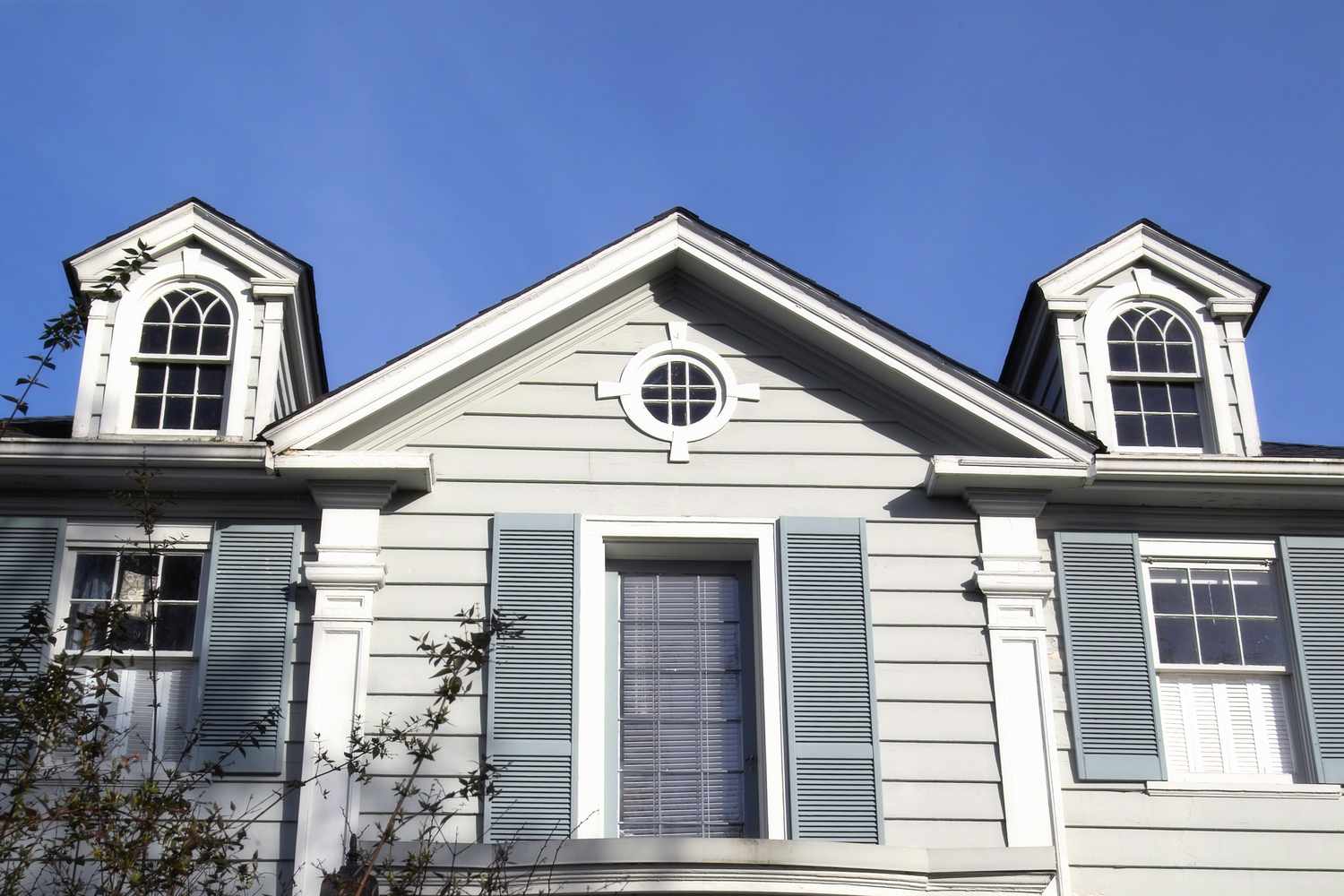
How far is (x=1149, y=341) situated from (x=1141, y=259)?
64 centimetres

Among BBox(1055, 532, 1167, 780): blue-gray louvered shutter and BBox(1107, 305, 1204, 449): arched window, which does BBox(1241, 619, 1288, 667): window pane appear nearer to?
BBox(1055, 532, 1167, 780): blue-gray louvered shutter

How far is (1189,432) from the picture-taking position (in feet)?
38.7

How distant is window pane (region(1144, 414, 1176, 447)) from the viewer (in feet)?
38.5

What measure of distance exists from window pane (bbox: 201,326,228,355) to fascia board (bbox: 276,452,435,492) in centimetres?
142

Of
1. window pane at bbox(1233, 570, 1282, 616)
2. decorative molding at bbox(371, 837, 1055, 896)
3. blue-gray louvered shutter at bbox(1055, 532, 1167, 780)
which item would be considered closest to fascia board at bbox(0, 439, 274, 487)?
decorative molding at bbox(371, 837, 1055, 896)

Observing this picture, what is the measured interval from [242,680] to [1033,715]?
5.03 meters

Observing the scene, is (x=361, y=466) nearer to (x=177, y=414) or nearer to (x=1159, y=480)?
(x=177, y=414)

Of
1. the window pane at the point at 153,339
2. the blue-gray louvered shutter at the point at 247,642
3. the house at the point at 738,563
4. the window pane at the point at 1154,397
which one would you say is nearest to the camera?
the house at the point at 738,563

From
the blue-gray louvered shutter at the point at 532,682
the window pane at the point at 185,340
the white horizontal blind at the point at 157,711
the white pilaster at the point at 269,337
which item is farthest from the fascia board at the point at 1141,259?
the white horizontal blind at the point at 157,711

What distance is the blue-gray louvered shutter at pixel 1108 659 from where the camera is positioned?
33.9ft

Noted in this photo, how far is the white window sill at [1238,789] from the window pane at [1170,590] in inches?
48.7

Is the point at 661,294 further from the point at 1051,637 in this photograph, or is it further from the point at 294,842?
the point at 294,842

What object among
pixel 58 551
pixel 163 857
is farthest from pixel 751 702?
pixel 58 551

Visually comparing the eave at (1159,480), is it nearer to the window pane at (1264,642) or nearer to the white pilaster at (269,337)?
the window pane at (1264,642)
